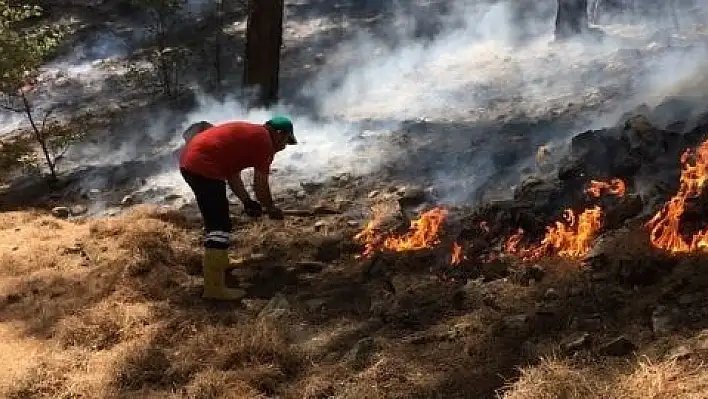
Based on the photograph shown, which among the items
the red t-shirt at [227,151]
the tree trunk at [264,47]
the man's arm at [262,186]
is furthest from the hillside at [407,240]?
the red t-shirt at [227,151]

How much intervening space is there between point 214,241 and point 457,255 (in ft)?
6.78

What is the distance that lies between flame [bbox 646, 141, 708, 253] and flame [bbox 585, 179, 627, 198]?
48 centimetres

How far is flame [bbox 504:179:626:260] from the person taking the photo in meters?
5.45

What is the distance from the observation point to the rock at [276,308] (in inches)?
213

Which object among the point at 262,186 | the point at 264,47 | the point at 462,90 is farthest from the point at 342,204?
the point at 264,47

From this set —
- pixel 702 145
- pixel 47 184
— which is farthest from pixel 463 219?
pixel 47 184

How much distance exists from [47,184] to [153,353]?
5.59m

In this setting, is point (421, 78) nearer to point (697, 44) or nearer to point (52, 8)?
point (697, 44)

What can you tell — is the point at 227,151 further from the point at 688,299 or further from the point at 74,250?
the point at 688,299

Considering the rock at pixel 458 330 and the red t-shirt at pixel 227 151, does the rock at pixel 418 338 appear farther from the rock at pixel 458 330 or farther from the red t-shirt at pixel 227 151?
the red t-shirt at pixel 227 151

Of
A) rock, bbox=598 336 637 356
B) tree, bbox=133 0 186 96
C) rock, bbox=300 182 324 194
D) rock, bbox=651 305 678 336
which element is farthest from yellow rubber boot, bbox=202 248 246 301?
tree, bbox=133 0 186 96

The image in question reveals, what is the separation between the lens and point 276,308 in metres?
5.55

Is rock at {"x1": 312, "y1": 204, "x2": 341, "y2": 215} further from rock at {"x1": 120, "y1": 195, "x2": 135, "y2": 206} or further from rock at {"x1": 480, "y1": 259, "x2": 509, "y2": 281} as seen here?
rock at {"x1": 120, "y1": 195, "x2": 135, "y2": 206}

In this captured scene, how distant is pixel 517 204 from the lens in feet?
19.5
